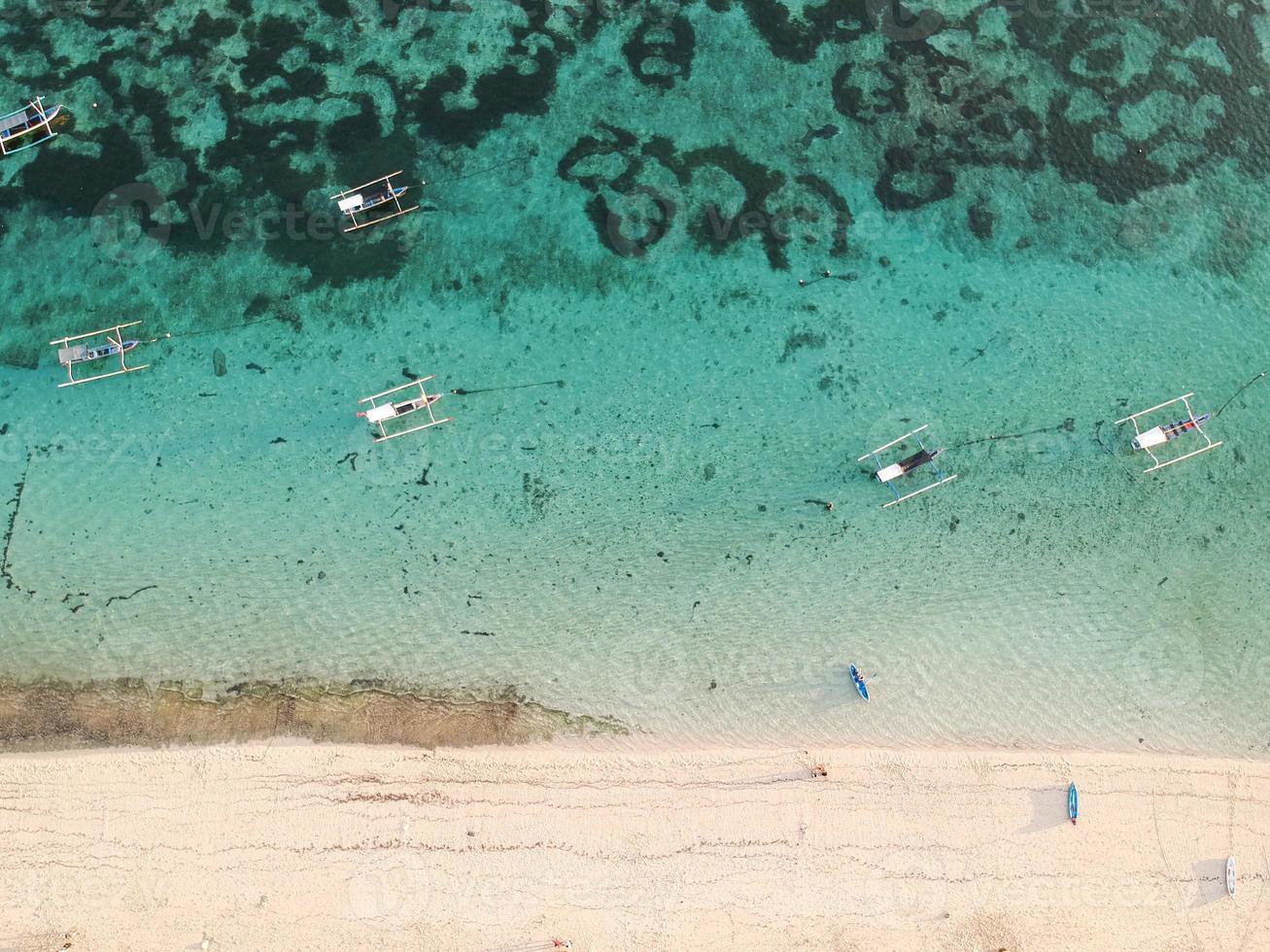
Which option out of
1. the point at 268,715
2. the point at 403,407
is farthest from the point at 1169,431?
the point at 268,715

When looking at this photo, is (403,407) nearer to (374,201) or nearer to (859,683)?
(374,201)

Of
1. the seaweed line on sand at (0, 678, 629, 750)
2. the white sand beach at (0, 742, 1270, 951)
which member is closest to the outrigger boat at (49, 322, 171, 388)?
the seaweed line on sand at (0, 678, 629, 750)

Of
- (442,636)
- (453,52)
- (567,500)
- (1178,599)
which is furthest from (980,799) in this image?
(453,52)

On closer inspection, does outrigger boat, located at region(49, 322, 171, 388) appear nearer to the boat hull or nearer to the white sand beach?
the boat hull

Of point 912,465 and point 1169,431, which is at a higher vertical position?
point 912,465

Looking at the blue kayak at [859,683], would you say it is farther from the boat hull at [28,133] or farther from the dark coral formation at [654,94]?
the boat hull at [28,133]

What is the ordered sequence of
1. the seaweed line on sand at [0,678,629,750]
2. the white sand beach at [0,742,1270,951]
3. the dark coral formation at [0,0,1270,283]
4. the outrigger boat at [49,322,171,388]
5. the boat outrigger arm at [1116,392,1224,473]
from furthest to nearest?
the dark coral formation at [0,0,1270,283] → the outrigger boat at [49,322,171,388] → the boat outrigger arm at [1116,392,1224,473] → the seaweed line on sand at [0,678,629,750] → the white sand beach at [0,742,1270,951]

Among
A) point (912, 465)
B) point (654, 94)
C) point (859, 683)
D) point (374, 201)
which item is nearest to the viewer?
point (859, 683)
